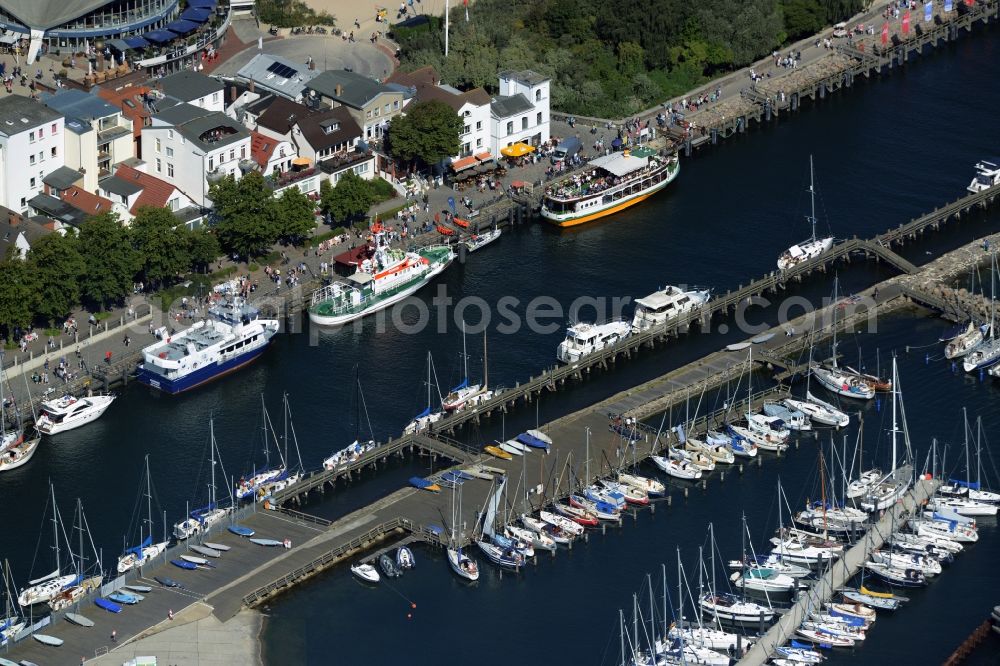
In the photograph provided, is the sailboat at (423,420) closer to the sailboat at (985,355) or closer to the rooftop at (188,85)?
the sailboat at (985,355)

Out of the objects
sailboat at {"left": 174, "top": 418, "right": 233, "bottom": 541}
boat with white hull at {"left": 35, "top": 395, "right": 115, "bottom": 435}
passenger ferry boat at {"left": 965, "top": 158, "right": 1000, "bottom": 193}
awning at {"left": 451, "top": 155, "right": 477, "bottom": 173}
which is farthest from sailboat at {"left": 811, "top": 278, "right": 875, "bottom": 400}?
boat with white hull at {"left": 35, "top": 395, "right": 115, "bottom": 435}

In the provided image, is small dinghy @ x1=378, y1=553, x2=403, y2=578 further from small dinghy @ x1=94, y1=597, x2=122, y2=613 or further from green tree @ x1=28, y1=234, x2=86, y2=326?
A: green tree @ x1=28, y1=234, x2=86, y2=326

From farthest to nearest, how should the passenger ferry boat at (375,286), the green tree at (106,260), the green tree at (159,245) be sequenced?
1. the passenger ferry boat at (375,286)
2. the green tree at (159,245)
3. the green tree at (106,260)

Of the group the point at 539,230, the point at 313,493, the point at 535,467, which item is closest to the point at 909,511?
the point at 535,467

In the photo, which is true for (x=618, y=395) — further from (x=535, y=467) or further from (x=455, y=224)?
(x=455, y=224)

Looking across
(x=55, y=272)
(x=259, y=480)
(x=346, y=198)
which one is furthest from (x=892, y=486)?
(x=55, y=272)

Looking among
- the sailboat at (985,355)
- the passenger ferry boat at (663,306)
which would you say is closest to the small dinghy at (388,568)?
the passenger ferry boat at (663,306)
